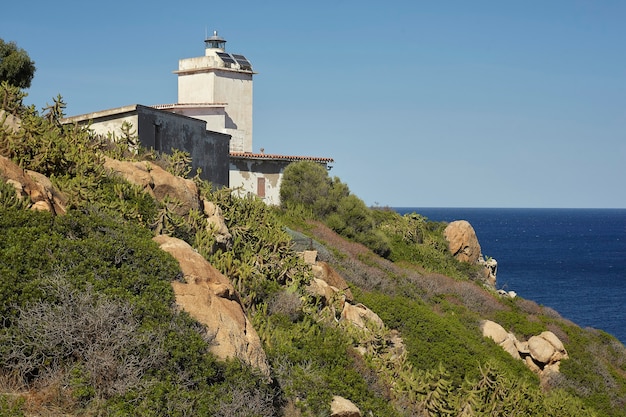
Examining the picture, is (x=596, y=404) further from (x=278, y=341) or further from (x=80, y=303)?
(x=80, y=303)

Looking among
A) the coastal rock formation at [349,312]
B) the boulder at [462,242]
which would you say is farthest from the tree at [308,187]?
the coastal rock formation at [349,312]

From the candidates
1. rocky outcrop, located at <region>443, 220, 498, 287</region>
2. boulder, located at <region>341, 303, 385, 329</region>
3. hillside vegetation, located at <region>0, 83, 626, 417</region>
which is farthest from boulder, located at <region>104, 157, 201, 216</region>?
rocky outcrop, located at <region>443, 220, 498, 287</region>

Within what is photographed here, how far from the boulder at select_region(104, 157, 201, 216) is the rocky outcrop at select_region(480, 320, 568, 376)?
11.4 metres

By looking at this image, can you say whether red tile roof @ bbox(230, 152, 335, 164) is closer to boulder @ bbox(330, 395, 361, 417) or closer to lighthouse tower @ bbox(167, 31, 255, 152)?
lighthouse tower @ bbox(167, 31, 255, 152)

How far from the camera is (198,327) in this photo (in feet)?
33.0

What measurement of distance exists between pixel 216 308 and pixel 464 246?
28.3 m

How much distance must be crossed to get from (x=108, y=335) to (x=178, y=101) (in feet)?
122

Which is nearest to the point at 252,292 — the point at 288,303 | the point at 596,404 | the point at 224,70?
the point at 288,303

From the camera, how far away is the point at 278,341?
12.6 metres

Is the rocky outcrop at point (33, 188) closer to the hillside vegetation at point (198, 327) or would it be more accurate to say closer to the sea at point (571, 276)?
the hillside vegetation at point (198, 327)

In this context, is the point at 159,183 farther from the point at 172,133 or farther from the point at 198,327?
the point at 172,133

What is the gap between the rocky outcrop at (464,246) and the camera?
122 ft

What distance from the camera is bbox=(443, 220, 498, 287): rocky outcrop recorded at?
122ft

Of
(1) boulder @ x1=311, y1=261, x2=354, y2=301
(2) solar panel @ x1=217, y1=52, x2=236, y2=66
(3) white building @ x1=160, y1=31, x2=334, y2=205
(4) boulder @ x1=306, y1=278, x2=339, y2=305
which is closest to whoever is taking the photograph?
(4) boulder @ x1=306, y1=278, x2=339, y2=305
